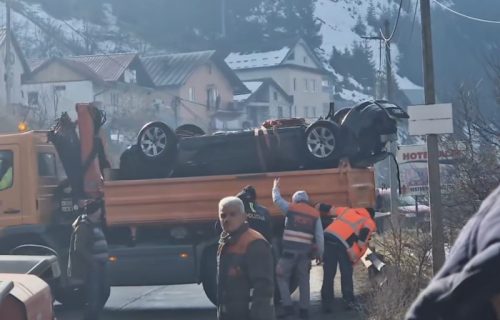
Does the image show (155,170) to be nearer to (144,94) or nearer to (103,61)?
(144,94)

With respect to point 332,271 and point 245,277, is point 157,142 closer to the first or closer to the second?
point 332,271

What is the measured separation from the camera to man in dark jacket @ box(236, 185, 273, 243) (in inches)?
447

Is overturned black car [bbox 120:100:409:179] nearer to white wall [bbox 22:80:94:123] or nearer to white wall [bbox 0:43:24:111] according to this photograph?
white wall [bbox 0:43:24:111]

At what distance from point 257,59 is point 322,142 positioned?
73.1 meters

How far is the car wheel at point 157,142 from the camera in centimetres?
1262

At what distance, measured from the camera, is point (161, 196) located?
12289 millimetres

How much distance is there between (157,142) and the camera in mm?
12719

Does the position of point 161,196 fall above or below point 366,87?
below

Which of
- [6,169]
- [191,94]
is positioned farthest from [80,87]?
[6,169]

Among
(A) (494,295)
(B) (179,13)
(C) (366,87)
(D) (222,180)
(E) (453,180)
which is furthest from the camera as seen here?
(B) (179,13)

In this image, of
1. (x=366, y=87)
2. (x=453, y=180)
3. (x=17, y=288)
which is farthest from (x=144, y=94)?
(x=17, y=288)

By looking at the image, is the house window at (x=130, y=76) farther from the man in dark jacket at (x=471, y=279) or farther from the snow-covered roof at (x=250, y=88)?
the man in dark jacket at (x=471, y=279)

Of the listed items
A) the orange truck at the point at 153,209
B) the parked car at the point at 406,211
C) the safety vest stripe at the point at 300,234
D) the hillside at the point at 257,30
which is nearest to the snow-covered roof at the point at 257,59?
the hillside at the point at 257,30

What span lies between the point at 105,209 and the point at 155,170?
0.83 m
